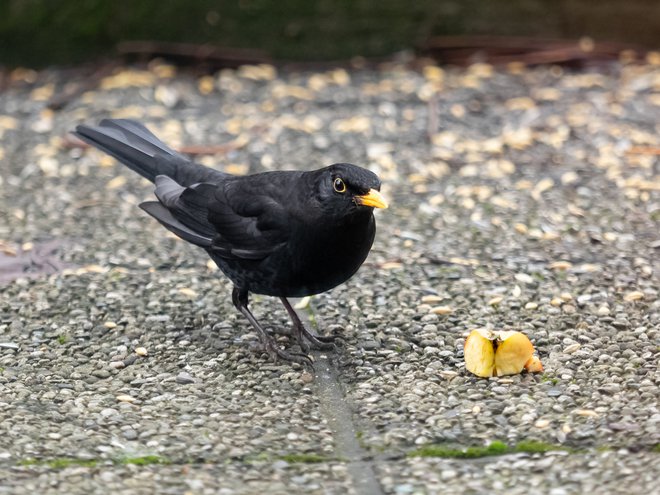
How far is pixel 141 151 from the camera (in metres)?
4.68

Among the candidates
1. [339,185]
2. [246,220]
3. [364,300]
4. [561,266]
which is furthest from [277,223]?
[561,266]

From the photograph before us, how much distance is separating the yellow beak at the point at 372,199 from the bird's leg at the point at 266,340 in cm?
68

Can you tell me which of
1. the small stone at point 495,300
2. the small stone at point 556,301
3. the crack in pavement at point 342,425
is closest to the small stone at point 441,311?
the small stone at point 495,300

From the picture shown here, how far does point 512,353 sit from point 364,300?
1.01 meters

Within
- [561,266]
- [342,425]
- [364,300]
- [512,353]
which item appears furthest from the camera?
[561,266]

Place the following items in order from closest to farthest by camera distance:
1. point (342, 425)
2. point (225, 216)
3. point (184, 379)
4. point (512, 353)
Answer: point (342, 425) < point (512, 353) < point (184, 379) < point (225, 216)

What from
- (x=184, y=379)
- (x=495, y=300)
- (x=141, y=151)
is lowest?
(x=184, y=379)

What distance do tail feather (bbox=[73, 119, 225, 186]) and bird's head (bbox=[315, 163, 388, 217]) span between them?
862 mm

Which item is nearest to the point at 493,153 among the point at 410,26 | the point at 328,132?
the point at 328,132

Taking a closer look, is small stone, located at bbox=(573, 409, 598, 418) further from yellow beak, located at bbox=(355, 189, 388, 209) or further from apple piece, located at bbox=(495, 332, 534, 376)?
yellow beak, located at bbox=(355, 189, 388, 209)

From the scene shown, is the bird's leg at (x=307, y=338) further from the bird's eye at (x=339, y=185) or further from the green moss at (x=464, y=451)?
the green moss at (x=464, y=451)

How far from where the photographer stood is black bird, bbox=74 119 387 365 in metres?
3.82

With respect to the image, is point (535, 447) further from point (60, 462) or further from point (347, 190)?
point (60, 462)

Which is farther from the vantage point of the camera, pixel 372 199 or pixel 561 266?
pixel 561 266
